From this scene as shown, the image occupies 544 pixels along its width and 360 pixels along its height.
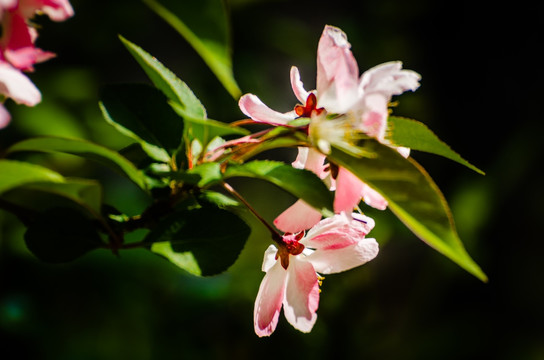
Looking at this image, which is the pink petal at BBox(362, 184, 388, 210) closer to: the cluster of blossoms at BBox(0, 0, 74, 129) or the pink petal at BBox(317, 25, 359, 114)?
the pink petal at BBox(317, 25, 359, 114)

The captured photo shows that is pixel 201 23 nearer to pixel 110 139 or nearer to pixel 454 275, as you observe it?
pixel 110 139

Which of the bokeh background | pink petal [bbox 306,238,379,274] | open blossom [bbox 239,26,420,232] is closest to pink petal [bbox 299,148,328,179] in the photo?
open blossom [bbox 239,26,420,232]

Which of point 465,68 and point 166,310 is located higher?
point 465,68

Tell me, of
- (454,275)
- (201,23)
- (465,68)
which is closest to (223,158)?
(201,23)

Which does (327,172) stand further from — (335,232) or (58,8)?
(58,8)

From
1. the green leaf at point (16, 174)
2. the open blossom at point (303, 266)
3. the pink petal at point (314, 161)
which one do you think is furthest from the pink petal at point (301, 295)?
the green leaf at point (16, 174)

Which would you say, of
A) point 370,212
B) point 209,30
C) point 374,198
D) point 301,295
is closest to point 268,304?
point 301,295
